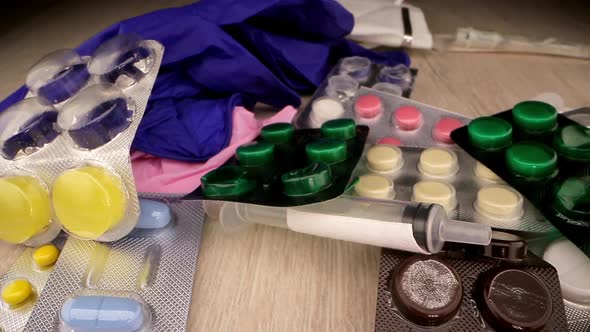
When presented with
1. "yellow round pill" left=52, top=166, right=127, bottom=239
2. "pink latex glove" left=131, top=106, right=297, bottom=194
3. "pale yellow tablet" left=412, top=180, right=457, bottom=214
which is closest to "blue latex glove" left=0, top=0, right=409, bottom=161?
"pink latex glove" left=131, top=106, right=297, bottom=194

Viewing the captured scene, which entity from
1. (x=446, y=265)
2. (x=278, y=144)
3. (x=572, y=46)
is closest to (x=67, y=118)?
(x=278, y=144)

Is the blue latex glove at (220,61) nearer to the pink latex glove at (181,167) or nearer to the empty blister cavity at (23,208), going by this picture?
the pink latex glove at (181,167)

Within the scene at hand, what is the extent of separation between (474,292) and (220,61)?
1.22 ft

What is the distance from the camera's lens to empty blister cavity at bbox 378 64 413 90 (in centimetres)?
60

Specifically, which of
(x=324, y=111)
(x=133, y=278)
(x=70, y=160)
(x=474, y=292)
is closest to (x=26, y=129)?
(x=70, y=160)

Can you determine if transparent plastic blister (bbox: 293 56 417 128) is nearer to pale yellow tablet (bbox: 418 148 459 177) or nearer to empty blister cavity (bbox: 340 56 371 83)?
empty blister cavity (bbox: 340 56 371 83)

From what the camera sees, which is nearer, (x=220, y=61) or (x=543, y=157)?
(x=543, y=157)

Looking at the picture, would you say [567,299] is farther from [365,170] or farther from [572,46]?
[572,46]

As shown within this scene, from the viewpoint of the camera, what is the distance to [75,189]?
39 cm

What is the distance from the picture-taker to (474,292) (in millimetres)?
337

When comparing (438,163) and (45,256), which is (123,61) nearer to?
(45,256)

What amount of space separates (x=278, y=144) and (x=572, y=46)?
493 millimetres

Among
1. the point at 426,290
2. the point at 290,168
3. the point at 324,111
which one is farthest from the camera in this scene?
the point at 324,111

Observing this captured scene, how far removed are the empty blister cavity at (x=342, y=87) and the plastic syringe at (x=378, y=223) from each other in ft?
0.65
